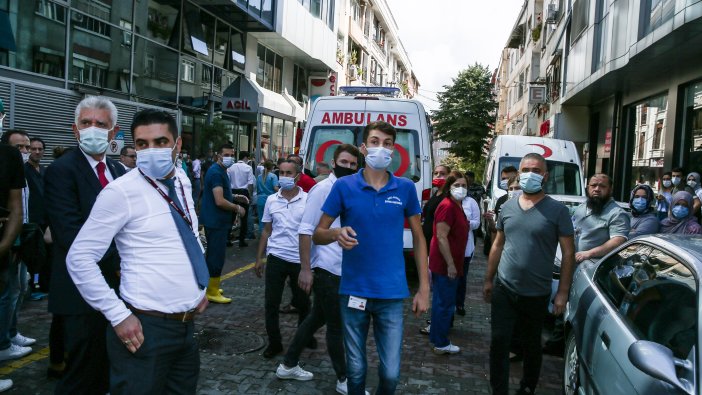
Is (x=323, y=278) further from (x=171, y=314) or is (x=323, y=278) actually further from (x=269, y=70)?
(x=269, y=70)

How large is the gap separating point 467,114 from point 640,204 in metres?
35.2

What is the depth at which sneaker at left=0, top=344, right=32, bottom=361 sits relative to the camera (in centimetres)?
484

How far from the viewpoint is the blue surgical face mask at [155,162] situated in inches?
106

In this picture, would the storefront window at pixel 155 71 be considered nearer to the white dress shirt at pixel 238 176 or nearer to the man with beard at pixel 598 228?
the white dress shirt at pixel 238 176

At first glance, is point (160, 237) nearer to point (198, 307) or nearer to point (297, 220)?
point (198, 307)

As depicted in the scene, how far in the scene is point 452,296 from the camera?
5.73 metres

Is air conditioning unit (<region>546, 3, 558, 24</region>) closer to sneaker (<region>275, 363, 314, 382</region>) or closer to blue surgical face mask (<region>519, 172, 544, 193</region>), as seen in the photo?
blue surgical face mask (<region>519, 172, 544, 193</region>)

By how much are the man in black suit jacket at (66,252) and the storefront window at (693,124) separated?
12.2m

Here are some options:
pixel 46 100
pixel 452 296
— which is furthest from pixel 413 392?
pixel 46 100

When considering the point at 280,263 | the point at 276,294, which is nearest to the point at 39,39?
the point at 280,263

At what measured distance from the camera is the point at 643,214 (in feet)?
22.1

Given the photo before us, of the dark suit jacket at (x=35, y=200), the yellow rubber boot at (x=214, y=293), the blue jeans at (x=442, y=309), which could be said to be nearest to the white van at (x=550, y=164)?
the blue jeans at (x=442, y=309)

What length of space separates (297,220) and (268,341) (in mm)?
1254

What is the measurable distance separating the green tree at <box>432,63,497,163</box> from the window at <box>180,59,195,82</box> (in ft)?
82.3
